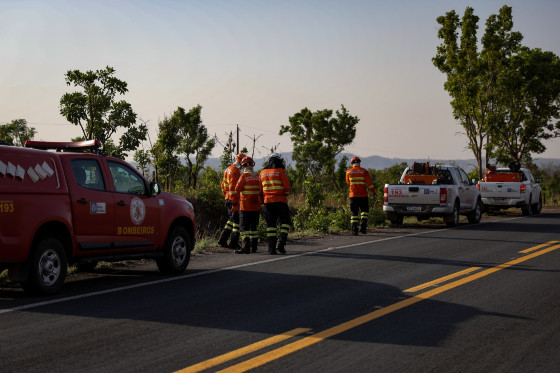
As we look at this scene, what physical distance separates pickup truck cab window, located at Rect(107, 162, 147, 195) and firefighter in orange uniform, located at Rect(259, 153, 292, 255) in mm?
3892

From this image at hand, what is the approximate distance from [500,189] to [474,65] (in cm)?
947

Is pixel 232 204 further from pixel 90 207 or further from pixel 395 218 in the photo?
pixel 395 218

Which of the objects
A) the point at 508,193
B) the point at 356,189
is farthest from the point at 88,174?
the point at 508,193

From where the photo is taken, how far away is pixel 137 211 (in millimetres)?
10242

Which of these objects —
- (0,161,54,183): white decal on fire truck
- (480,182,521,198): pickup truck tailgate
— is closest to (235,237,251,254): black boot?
(0,161,54,183): white decal on fire truck

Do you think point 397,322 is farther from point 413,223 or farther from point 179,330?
point 413,223

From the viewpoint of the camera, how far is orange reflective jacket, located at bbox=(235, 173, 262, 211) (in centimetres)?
1375

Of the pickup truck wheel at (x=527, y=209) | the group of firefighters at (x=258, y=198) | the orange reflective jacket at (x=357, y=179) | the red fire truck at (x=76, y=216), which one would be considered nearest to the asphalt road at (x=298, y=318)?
the red fire truck at (x=76, y=216)

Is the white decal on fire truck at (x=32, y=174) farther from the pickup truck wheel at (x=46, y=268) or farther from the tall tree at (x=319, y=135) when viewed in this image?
the tall tree at (x=319, y=135)

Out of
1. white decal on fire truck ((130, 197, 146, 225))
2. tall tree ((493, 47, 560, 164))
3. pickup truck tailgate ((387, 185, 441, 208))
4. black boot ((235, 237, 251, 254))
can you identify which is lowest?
black boot ((235, 237, 251, 254))

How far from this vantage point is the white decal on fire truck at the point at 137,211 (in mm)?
10148

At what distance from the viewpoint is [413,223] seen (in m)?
23.2

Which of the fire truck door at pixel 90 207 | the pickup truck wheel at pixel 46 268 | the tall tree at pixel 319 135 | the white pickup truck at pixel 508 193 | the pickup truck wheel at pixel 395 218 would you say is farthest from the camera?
the tall tree at pixel 319 135

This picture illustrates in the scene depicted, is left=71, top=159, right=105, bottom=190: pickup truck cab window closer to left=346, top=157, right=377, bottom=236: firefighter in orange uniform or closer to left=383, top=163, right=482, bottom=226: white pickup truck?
left=346, top=157, right=377, bottom=236: firefighter in orange uniform
